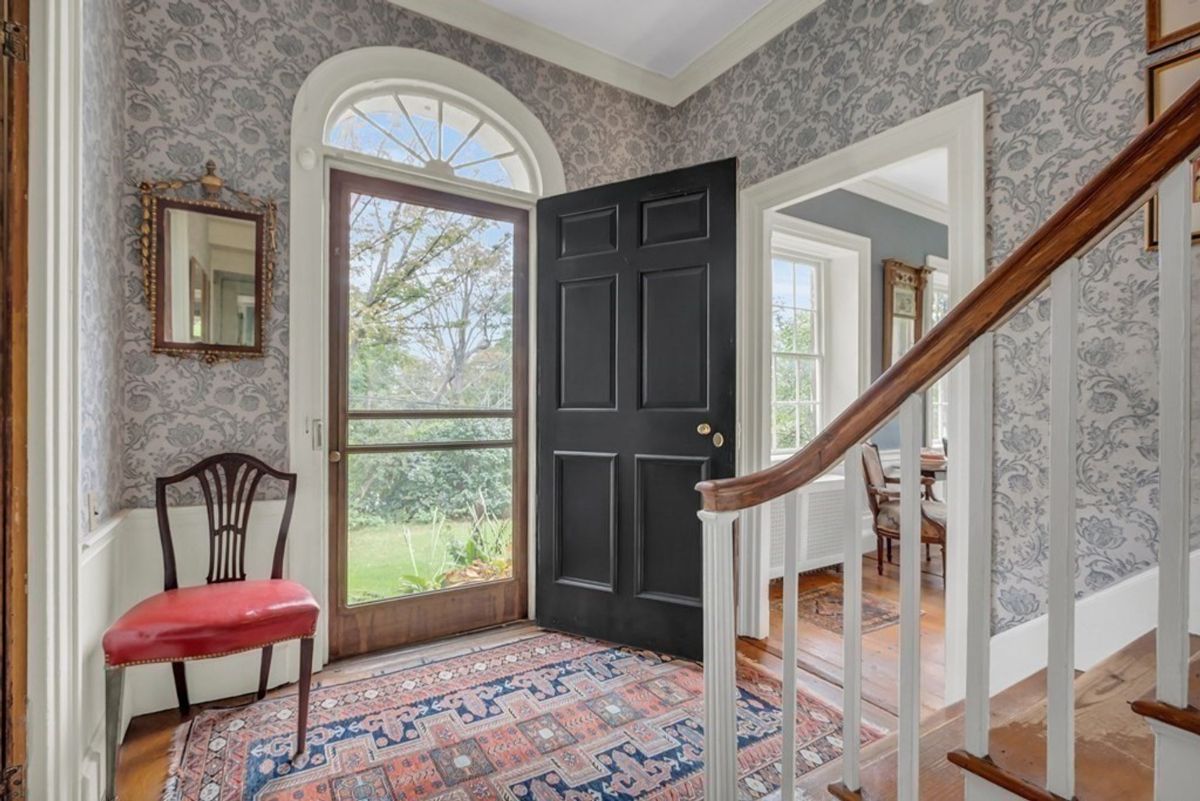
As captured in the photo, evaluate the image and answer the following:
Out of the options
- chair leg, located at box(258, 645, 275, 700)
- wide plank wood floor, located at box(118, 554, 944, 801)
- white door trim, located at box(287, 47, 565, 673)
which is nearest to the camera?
wide plank wood floor, located at box(118, 554, 944, 801)

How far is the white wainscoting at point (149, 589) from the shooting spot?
5.46 feet

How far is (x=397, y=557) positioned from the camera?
8.71 feet

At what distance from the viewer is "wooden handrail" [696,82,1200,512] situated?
75 centimetres

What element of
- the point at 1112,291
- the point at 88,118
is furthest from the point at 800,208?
the point at 88,118

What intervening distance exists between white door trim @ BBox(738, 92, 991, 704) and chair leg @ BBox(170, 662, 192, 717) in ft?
7.68

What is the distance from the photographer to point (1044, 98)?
1777 mm

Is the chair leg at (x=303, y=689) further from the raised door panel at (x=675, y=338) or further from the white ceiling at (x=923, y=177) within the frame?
the white ceiling at (x=923, y=177)

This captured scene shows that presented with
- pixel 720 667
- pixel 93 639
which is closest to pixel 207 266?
pixel 93 639

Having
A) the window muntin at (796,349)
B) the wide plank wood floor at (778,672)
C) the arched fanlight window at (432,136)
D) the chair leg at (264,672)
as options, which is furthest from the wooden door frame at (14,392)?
the window muntin at (796,349)

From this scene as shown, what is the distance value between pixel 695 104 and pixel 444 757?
338cm

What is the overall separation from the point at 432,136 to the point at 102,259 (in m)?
1.51

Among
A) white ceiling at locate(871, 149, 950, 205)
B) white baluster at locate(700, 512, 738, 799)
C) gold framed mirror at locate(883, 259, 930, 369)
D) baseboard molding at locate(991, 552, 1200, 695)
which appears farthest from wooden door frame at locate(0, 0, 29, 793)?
gold framed mirror at locate(883, 259, 930, 369)

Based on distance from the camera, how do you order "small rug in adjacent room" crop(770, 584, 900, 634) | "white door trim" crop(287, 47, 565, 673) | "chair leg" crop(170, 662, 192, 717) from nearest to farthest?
"chair leg" crop(170, 662, 192, 717)
"white door trim" crop(287, 47, 565, 673)
"small rug in adjacent room" crop(770, 584, 900, 634)

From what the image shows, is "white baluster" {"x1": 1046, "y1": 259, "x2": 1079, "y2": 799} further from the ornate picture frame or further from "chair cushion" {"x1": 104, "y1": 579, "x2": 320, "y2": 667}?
"chair cushion" {"x1": 104, "y1": 579, "x2": 320, "y2": 667}
